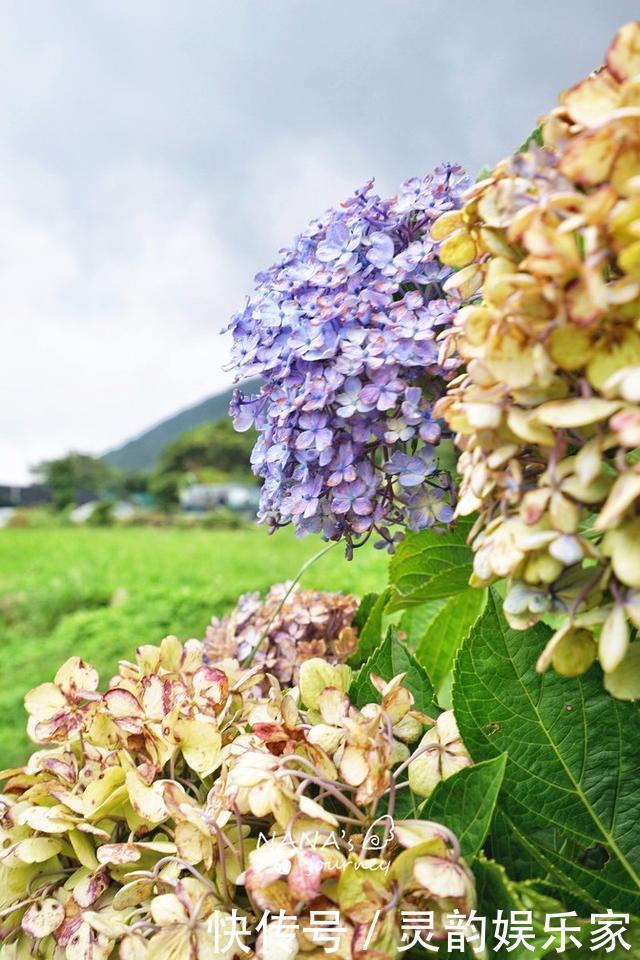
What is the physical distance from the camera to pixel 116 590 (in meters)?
5.85

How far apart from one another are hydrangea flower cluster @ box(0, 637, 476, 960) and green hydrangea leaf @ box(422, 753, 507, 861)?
0.02 meters

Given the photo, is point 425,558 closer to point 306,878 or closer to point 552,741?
point 552,741

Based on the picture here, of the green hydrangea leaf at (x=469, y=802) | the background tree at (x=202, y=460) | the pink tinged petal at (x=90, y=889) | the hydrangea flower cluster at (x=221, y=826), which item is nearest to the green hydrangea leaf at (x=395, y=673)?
the hydrangea flower cluster at (x=221, y=826)

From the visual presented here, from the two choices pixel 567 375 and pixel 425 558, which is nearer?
pixel 567 375

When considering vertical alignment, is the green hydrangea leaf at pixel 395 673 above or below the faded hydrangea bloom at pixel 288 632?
above

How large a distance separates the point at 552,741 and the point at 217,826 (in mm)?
249

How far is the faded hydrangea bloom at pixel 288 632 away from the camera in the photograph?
3.25 feet

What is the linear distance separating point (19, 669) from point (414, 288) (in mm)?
3935

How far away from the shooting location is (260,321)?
793 mm

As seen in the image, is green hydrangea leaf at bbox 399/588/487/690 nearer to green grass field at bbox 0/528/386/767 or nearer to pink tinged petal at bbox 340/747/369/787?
pink tinged petal at bbox 340/747/369/787

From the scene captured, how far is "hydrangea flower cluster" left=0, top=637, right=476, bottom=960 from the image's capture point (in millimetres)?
526

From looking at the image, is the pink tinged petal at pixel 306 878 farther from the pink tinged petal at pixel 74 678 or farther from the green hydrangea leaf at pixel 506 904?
the pink tinged petal at pixel 74 678

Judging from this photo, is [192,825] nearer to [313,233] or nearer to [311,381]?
[311,381]

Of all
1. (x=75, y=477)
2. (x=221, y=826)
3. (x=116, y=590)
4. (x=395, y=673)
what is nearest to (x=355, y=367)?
(x=395, y=673)
